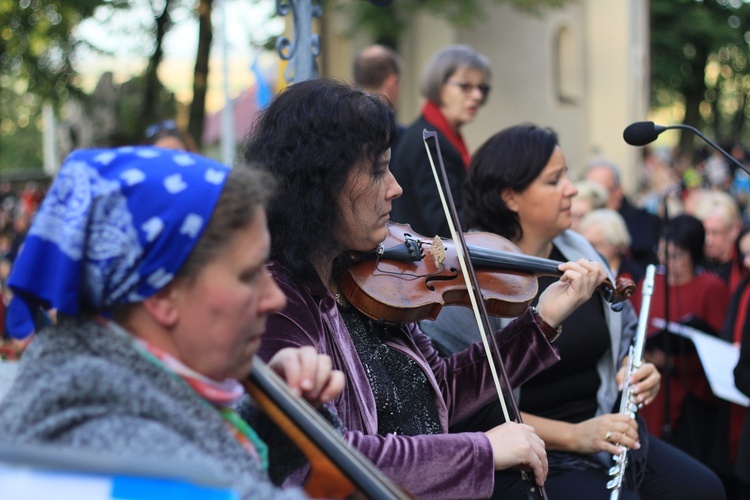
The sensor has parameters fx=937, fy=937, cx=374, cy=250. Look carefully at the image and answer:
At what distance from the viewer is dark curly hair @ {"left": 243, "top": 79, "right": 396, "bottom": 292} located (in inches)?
94.0

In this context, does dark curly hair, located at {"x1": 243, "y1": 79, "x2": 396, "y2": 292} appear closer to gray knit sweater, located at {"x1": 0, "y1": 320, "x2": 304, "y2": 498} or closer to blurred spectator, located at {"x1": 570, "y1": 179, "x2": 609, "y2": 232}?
gray knit sweater, located at {"x1": 0, "y1": 320, "x2": 304, "y2": 498}

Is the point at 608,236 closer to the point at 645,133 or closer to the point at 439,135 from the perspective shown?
the point at 439,135

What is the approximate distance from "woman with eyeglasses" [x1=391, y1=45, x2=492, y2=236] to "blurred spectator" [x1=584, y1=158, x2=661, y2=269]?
2.35m

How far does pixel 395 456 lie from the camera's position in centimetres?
210

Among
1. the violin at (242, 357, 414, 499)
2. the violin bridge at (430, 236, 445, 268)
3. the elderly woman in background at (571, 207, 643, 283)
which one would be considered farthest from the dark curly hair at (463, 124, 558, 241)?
the violin at (242, 357, 414, 499)

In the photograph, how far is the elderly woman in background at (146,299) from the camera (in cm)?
131

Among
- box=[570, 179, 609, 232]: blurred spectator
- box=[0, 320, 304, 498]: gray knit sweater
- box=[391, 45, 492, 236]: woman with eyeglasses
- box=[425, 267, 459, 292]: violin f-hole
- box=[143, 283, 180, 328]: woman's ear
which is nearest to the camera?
box=[0, 320, 304, 498]: gray knit sweater

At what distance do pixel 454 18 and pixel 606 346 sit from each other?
39.4 ft

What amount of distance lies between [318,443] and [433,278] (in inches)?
48.1

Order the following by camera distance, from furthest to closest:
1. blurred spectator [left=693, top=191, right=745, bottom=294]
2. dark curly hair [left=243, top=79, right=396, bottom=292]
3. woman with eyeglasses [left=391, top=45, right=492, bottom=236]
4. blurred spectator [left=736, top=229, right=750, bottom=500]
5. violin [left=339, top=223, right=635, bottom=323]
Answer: blurred spectator [left=693, top=191, right=745, bottom=294], woman with eyeglasses [left=391, top=45, right=492, bottom=236], blurred spectator [left=736, top=229, right=750, bottom=500], violin [left=339, top=223, right=635, bottom=323], dark curly hair [left=243, top=79, right=396, bottom=292]


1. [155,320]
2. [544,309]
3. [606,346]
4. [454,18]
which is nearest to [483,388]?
[544,309]

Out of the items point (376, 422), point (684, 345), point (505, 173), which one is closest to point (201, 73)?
point (684, 345)

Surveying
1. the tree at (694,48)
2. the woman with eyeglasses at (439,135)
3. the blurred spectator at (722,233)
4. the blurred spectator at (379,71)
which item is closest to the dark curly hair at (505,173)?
the woman with eyeglasses at (439,135)

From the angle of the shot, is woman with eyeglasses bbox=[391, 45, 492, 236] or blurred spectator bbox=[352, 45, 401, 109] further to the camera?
blurred spectator bbox=[352, 45, 401, 109]
